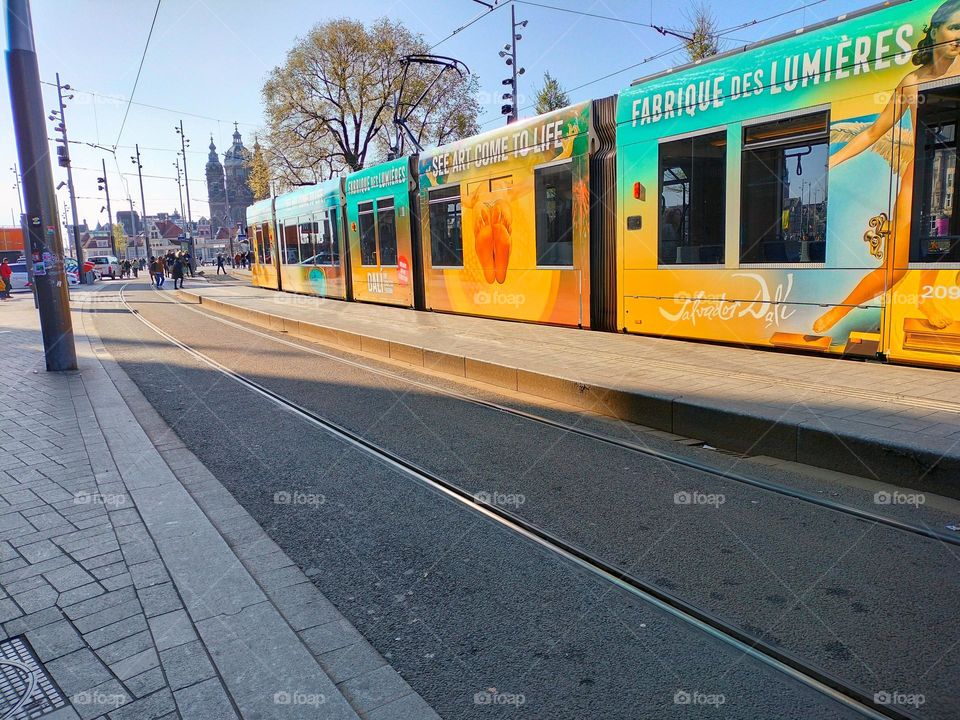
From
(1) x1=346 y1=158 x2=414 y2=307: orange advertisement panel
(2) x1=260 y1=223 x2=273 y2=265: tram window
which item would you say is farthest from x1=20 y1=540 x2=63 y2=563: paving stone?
(2) x1=260 y1=223 x2=273 y2=265: tram window

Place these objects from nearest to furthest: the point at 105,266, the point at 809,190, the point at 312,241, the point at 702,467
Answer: the point at 702,467, the point at 809,190, the point at 312,241, the point at 105,266

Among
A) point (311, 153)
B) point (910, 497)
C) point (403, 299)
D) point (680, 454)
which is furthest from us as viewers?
point (311, 153)

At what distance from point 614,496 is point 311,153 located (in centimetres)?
3859

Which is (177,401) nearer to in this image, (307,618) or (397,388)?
(397,388)

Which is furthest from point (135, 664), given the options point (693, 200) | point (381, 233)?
point (381, 233)

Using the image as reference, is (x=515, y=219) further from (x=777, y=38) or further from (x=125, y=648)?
(x=125, y=648)

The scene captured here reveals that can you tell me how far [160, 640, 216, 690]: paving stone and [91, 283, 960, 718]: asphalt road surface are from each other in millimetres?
657

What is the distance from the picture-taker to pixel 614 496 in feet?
14.6

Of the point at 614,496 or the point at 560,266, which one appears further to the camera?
the point at 560,266

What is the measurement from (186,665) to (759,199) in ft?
23.5

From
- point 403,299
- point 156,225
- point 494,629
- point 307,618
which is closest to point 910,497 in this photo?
point 494,629
